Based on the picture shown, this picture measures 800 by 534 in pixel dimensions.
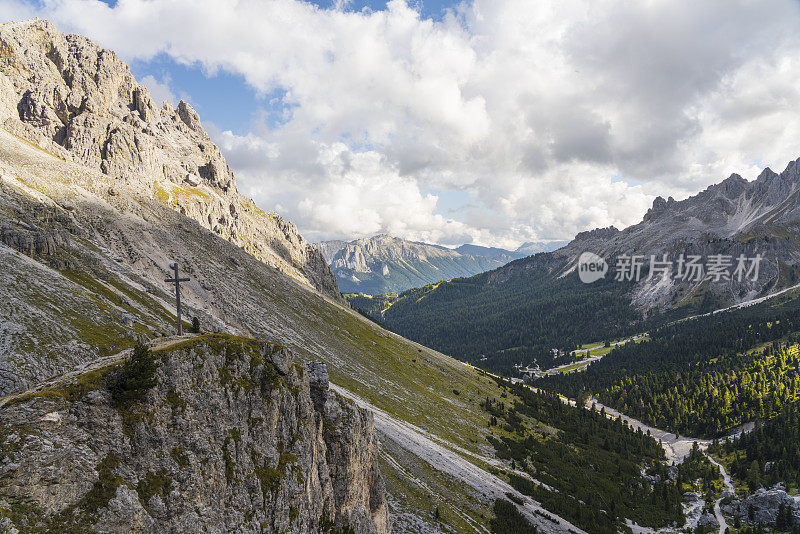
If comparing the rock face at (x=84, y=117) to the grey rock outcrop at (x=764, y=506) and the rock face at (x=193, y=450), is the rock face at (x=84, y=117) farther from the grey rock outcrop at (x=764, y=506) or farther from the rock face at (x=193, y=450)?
the grey rock outcrop at (x=764, y=506)

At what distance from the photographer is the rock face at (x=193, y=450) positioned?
13.4 meters

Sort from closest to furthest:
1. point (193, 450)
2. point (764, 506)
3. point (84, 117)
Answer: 1. point (193, 450)
2. point (764, 506)
3. point (84, 117)

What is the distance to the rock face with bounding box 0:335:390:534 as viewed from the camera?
13.4 metres

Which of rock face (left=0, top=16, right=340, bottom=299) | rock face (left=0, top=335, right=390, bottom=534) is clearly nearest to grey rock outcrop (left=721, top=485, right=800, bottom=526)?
rock face (left=0, top=335, right=390, bottom=534)

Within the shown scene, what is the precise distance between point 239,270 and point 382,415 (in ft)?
229

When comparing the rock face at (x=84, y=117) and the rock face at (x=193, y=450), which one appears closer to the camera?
the rock face at (x=193, y=450)

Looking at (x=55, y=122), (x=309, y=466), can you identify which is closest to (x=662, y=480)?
(x=309, y=466)

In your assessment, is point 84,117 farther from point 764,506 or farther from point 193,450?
point 764,506

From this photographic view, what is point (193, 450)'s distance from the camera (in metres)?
18.7

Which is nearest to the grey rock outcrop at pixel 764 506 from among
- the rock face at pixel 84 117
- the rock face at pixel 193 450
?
the rock face at pixel 193 450

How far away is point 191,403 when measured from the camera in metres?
19.5

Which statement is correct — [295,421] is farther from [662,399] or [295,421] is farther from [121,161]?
[662,399]

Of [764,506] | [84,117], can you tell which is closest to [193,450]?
[764,506]

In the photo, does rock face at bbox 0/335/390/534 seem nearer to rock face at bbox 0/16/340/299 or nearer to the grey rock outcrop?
rock face at bbox 0/16/340/299
